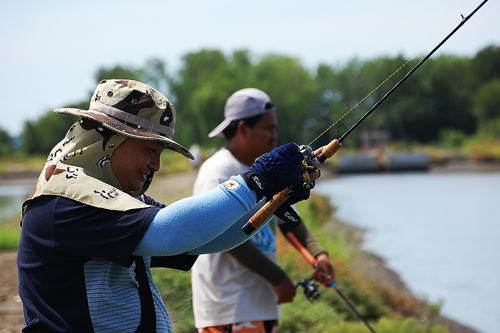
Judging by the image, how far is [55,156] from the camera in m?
1.90

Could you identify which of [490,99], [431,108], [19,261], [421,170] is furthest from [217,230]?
[431,108]

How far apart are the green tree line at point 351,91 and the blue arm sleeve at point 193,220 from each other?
54.5 metres

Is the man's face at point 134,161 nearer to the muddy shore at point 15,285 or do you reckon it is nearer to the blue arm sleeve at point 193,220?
the blue arm sleeve at point 193,220

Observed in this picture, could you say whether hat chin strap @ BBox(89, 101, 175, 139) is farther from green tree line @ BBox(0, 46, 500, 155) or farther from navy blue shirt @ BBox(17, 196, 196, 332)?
green tree line @ BBox(0, 46, 500, 155)

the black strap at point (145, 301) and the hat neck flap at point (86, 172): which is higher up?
the hat neck flap at point (86, 172)

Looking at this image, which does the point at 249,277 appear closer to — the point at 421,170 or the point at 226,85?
the point at 421,170

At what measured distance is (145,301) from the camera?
2.00 meters

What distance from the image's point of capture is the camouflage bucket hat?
186cm

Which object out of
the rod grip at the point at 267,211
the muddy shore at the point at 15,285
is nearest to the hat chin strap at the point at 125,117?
the rod grip at the point at 267,211

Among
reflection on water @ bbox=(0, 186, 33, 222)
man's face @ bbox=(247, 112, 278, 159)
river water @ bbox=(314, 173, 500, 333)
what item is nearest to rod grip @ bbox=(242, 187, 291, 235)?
man's face @ bbox=(247, 112, 278, 159)

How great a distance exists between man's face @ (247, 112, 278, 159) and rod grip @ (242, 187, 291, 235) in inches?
64.8

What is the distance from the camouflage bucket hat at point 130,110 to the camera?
73.3 inches

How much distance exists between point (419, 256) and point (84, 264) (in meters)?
13.8

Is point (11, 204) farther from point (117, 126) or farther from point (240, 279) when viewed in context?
point (117, 126)
